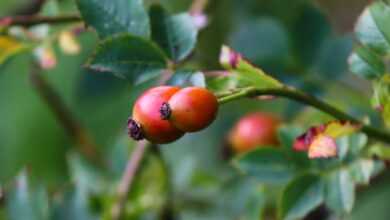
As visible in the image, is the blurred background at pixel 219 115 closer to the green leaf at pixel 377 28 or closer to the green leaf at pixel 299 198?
the green leaf at pixel 299 198

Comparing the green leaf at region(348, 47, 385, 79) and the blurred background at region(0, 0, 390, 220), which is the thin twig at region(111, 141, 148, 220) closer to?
the blurred background at region(0, 0, 390, 220)

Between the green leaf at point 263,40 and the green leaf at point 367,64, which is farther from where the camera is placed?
the green leaf at point 263,40

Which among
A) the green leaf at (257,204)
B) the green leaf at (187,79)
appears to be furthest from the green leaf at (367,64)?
the green leaf at (257,204)

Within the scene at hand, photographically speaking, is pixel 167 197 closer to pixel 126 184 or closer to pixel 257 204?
pixel 126 184

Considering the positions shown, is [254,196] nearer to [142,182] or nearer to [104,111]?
[142,182]

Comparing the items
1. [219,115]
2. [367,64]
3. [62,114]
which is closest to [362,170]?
[367,64]

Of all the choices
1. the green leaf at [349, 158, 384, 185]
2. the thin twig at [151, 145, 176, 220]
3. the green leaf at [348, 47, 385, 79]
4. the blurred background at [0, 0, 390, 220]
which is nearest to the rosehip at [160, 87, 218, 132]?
the green leaf at [348, 47, 385, 79]
